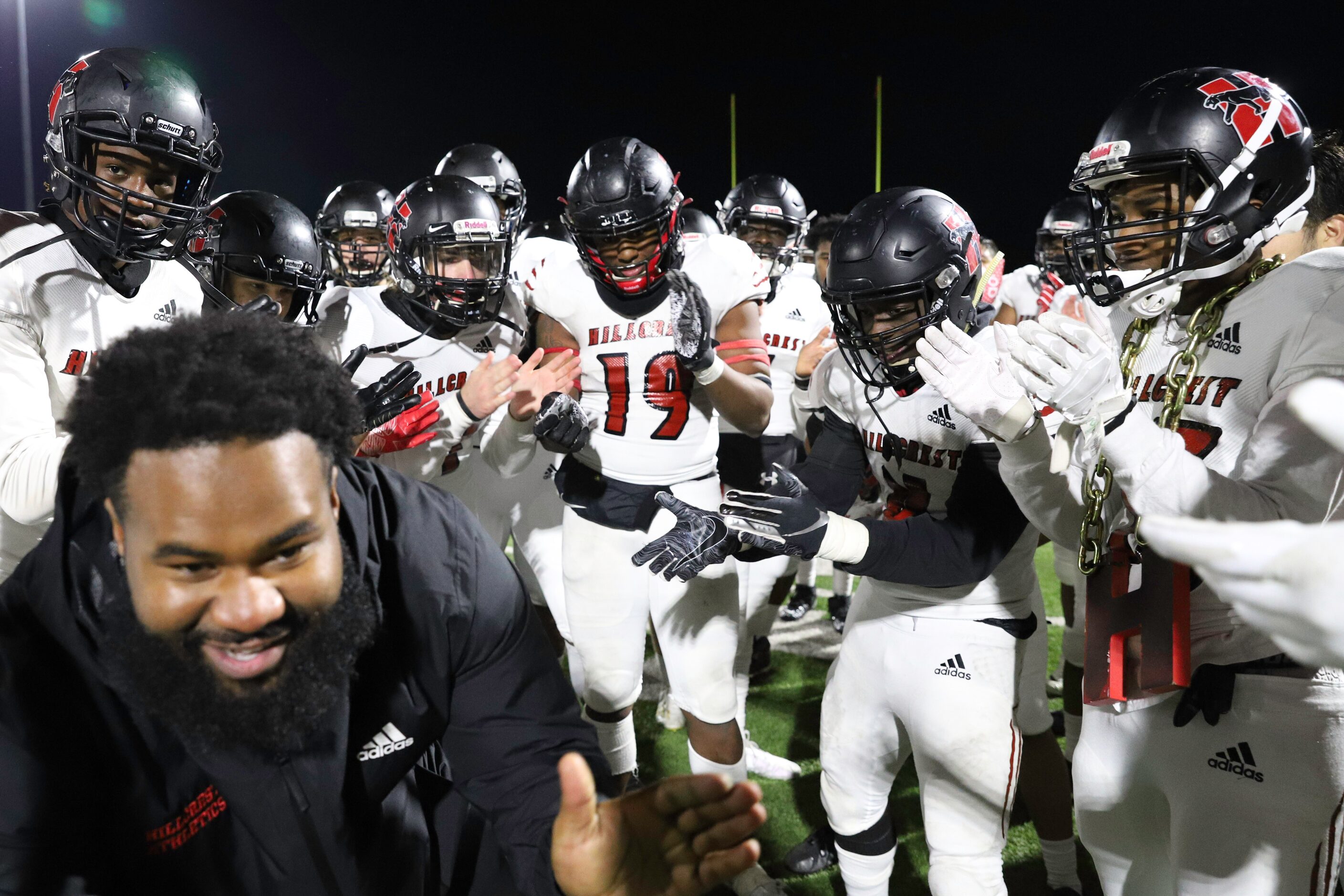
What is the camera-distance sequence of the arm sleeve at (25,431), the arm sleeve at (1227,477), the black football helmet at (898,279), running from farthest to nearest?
the black football helmet at (898,279), the arm sleeve at (25,431), the arm sleeve at (1227,477)

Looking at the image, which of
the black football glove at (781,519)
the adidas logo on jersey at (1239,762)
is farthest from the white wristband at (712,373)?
the adidas logo on jersey at (1239,762)

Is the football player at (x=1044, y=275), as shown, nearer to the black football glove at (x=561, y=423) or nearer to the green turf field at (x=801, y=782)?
the green turf field at (x=801, y=782)

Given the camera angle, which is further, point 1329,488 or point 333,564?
point 1329,488

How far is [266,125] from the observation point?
11156 millimetres

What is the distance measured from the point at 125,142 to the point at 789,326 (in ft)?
11.2

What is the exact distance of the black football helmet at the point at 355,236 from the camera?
5473 millimetres

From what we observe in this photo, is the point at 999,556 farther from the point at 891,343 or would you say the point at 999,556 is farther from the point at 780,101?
the point at 780,101

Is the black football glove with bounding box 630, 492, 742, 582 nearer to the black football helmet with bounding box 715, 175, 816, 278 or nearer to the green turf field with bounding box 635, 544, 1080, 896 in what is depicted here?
the green turf field with bounding box 635, 544, 1080, 896

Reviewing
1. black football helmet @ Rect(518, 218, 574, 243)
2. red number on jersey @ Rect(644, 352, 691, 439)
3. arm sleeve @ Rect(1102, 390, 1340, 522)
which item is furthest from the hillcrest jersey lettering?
black football helmet @ Rect(518, 218, 574, 243)

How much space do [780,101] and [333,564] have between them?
13.0m

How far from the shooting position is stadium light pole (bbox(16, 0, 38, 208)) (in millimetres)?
7656

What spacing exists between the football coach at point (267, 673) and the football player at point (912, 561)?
0.82 metres

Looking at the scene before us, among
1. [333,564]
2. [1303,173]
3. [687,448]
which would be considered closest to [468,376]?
[687,448]

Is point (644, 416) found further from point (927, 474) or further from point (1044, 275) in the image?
point (1044, 275)
